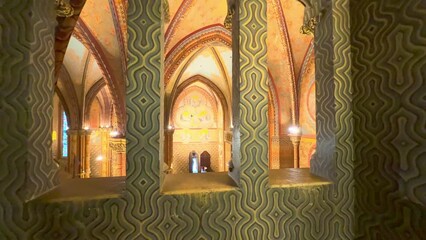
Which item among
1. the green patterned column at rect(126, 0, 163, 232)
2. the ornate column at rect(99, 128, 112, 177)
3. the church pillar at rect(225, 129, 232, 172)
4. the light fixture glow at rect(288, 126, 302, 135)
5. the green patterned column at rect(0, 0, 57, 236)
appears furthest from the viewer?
the ornate column at rect(99, 128, 112, 177)

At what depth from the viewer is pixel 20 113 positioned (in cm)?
121

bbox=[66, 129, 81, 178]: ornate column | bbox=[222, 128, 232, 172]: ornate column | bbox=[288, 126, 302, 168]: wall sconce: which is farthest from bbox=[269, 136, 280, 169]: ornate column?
bbox=[66, 129, 81, 178]: ornate column

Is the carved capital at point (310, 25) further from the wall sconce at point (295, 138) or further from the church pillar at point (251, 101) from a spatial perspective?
the wall sconce at point (295, 138)

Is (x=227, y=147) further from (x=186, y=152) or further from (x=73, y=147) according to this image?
(x=73, y=147)

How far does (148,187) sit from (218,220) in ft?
1.48

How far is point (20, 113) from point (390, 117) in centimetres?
195

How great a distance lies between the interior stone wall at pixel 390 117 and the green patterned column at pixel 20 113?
1.88 metres

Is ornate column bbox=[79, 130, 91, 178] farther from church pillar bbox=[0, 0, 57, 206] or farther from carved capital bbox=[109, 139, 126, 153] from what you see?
→ church pillar bbox=[0, 0, 57, 206]

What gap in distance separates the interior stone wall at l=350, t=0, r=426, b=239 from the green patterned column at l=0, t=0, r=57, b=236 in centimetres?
188

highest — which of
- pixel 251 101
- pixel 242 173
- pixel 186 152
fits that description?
pixel 251 101

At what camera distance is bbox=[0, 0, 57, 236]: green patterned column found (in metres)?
1.18

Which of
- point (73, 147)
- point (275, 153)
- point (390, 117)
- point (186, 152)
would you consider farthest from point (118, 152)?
point (186, 152)

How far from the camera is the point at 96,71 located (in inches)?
392

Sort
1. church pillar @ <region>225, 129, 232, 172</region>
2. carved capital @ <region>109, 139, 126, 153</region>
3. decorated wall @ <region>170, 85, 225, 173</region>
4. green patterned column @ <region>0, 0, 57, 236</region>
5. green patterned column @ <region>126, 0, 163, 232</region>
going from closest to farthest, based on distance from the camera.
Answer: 1. green patterned column @ <region>0, 0, 57, 236</region>
2. green patterned column @ <region>126, 0, 163, 232</region>
3. carved capital @ <region>109, 139, 126, 153</region>
4. church pillar @ <region>225, 129, 232, 172</region>
5. decorated wall @ <region>170, 85, 225, 173</region>
